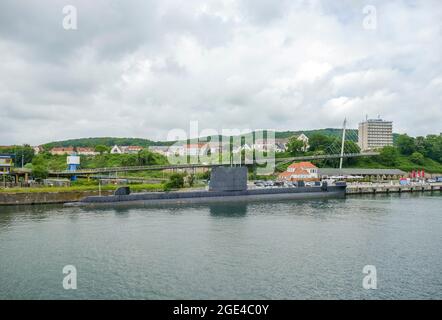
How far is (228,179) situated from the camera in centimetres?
4956

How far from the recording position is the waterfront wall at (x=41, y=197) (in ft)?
149

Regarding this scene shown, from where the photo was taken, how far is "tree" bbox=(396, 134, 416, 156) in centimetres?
11300

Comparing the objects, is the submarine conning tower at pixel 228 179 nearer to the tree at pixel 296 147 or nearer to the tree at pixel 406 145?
the tree at pixel 296 147

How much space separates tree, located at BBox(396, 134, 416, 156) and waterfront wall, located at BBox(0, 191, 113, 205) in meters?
94.5

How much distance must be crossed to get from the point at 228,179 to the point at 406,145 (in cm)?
8324

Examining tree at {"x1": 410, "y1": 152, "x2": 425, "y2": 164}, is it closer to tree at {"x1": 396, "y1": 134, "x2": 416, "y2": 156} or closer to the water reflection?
tree at {"x1": 396, "y1": 134, "x2": 416, "y2": 156}

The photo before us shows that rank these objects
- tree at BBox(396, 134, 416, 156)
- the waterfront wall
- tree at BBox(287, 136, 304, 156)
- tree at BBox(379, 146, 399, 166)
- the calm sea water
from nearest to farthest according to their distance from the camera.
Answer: the calm sea water → the waterfront wall → tree at BBox(379, 146, 399, 166) → tree at BBox(287, 136, 304, 156) → tree at BBox(396, 134, 416, 156)

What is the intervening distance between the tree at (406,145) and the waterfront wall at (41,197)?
94.5m

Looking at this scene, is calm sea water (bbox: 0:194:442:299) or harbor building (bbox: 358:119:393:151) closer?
calm sea water (bbox: 0:194:442:299)

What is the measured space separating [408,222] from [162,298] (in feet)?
79.8

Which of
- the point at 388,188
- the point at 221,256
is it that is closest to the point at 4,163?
the point at 221,256

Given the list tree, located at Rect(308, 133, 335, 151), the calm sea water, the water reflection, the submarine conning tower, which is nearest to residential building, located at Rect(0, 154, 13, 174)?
the calm sea water

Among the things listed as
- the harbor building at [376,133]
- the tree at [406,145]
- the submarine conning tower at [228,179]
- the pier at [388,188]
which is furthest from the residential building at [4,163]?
the harbor building at [376,133]

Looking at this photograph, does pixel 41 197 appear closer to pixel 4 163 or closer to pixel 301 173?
pixel 4 163
